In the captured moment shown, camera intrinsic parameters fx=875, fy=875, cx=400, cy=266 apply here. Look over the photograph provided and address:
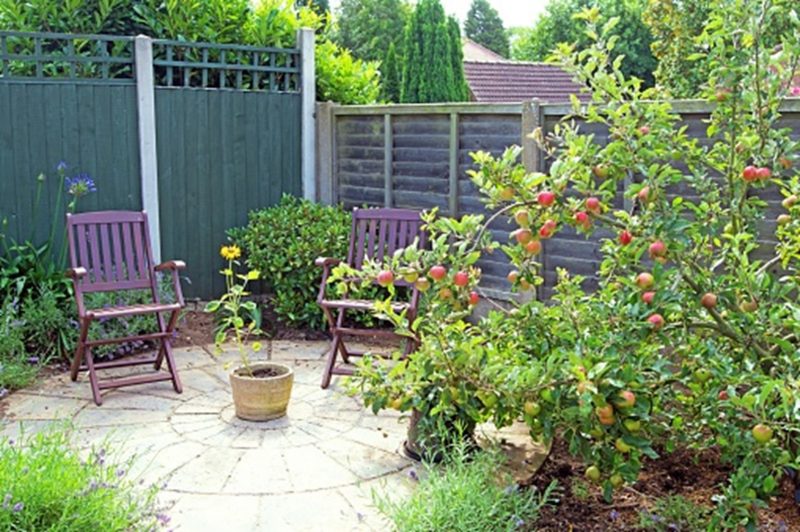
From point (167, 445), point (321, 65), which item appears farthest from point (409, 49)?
point (167, 445)

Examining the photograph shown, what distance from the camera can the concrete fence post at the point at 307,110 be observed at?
257 inches

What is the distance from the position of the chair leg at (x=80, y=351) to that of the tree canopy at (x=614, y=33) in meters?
20.9

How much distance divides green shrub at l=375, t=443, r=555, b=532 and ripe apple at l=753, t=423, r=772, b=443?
2.26ft

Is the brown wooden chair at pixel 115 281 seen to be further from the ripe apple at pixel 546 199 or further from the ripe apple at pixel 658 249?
the ripe apple at pixel 658 249

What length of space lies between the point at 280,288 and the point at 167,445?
6.98ft

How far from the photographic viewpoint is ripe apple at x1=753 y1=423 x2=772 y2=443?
2.60 m

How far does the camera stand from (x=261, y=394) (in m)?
4.05

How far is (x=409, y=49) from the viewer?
1537 centimetres

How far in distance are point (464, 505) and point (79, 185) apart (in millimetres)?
3611

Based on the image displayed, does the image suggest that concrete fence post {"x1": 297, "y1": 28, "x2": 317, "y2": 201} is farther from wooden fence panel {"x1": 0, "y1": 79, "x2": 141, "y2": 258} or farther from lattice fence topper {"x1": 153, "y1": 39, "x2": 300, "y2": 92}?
wooden fence panel {"x1": 0, "y1": 79, "x2": 141, "y2": 258}

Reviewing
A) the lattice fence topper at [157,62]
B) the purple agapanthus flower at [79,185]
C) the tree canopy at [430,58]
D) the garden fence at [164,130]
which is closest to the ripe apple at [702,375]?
the purple agapanthus flower at [79,185]

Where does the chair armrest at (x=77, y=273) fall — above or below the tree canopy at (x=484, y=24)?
below

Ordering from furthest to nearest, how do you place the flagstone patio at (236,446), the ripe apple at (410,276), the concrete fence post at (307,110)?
the concrete fence post at (307,110)
the flagstone patio at (236,446)
the ripe apple at (410,276)

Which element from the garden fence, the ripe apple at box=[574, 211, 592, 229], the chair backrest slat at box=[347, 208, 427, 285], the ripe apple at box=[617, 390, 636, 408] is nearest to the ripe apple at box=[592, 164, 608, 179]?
the ripe apple at box=[574, 211, 592, 229]
